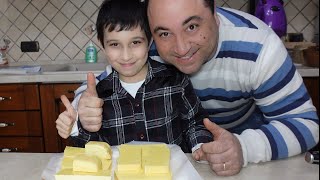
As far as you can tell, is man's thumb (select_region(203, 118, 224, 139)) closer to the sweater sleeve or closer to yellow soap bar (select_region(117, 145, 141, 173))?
the sweater sleeve

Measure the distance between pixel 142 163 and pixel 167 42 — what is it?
418 mm

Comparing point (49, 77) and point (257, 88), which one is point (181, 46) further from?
point (49, 77)

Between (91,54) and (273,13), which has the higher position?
(273,13)

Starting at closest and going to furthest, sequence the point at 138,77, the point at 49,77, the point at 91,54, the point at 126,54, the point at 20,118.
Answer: the point at 126,54, the point at 138,77, the point at 49,77, the point at 20,118, the point at 91,54

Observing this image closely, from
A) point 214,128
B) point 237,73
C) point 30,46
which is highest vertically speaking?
point 30,46

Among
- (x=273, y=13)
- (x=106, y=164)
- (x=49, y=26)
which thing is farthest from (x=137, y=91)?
(x=49, y=26)

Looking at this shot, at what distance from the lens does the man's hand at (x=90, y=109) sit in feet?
2.91

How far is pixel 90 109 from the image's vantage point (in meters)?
0.89

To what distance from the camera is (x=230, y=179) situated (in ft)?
2.24

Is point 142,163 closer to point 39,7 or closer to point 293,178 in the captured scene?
point 293,178

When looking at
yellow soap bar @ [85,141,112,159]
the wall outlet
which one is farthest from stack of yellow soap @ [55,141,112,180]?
the wall outlet

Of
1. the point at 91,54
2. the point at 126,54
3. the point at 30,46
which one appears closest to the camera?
the point at 126,54

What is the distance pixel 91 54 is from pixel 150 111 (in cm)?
131

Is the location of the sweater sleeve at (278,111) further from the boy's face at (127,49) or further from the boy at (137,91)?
the boy's face at (127,49)
